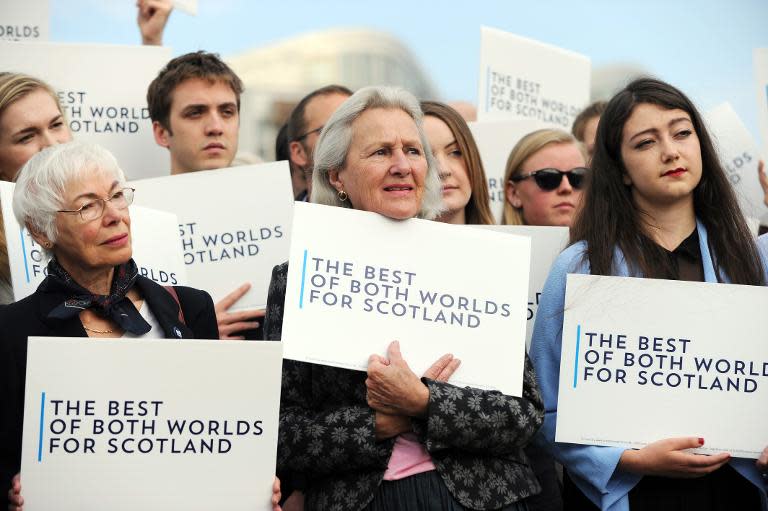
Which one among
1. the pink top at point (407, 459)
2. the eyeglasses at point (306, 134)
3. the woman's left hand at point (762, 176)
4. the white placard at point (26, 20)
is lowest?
the pink top at point (407, 459)

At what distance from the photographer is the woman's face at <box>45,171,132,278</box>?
4215 mm

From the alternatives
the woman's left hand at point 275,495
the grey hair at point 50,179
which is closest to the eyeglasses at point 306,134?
the grey hair at point 50,179

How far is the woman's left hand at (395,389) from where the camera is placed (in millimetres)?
4113

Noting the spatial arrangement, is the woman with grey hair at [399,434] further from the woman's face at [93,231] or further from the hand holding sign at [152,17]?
the hand holding sign at [152,17]

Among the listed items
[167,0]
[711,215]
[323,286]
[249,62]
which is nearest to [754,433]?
[711,215]

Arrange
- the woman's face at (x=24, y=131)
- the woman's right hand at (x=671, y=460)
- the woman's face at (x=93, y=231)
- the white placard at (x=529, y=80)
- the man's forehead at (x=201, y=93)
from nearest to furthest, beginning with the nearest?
the woman's face at (x=93, y=231), the woman's right hand at (x=671, y=460), the woman's face at (x=24, y=131), the man's forehead at (x=201, y=93), the white placard at (x=529, y=80)

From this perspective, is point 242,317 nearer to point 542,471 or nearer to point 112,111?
point 542,471

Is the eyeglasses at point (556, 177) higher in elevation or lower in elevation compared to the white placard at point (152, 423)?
higher

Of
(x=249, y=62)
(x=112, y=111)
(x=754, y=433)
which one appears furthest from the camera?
(x=249, y=62)

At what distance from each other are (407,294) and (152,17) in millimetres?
3972

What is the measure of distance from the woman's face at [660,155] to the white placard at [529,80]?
2621mm

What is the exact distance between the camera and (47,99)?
5988 millimetres

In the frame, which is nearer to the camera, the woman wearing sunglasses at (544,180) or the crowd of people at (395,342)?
the crowd of people at (395,342)

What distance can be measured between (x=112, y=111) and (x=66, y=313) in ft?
9.58
